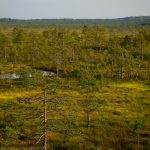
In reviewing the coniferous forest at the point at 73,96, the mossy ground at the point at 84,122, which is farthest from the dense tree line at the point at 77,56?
the mossy ground at the point at 84,122

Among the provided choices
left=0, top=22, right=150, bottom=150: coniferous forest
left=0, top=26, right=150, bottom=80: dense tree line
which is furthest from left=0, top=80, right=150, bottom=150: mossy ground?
left=0, top=26, right=150, bottom=80: dense tree line

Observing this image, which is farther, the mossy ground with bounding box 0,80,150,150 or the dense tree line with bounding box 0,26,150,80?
the dense tree line with bounding box 0,26,150,80

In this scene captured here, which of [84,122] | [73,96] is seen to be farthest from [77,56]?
[84,122]

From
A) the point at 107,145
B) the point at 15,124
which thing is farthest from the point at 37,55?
the point at 107,145

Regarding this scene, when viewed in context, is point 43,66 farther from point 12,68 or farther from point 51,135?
point 51,135

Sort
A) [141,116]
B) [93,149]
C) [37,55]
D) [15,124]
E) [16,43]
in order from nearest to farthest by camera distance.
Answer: [93,149] < [15,124] < [141,116] < [37,55] < [16,43]

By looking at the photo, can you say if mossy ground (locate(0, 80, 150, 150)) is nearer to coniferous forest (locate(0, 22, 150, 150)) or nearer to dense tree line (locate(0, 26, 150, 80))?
coniferous forest (locate(0, 22, 150, 150))

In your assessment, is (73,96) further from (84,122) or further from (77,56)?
(77,56)

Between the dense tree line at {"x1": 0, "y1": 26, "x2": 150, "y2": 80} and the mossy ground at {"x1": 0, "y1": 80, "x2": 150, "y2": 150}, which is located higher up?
the dense tree line at {"x1": 0, "y1": 26, "x2": 150, "y2": 80}

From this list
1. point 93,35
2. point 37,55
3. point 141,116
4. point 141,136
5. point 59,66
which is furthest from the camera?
point 93,35

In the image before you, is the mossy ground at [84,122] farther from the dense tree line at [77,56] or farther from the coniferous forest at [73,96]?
the dense tree line at [77,56]
